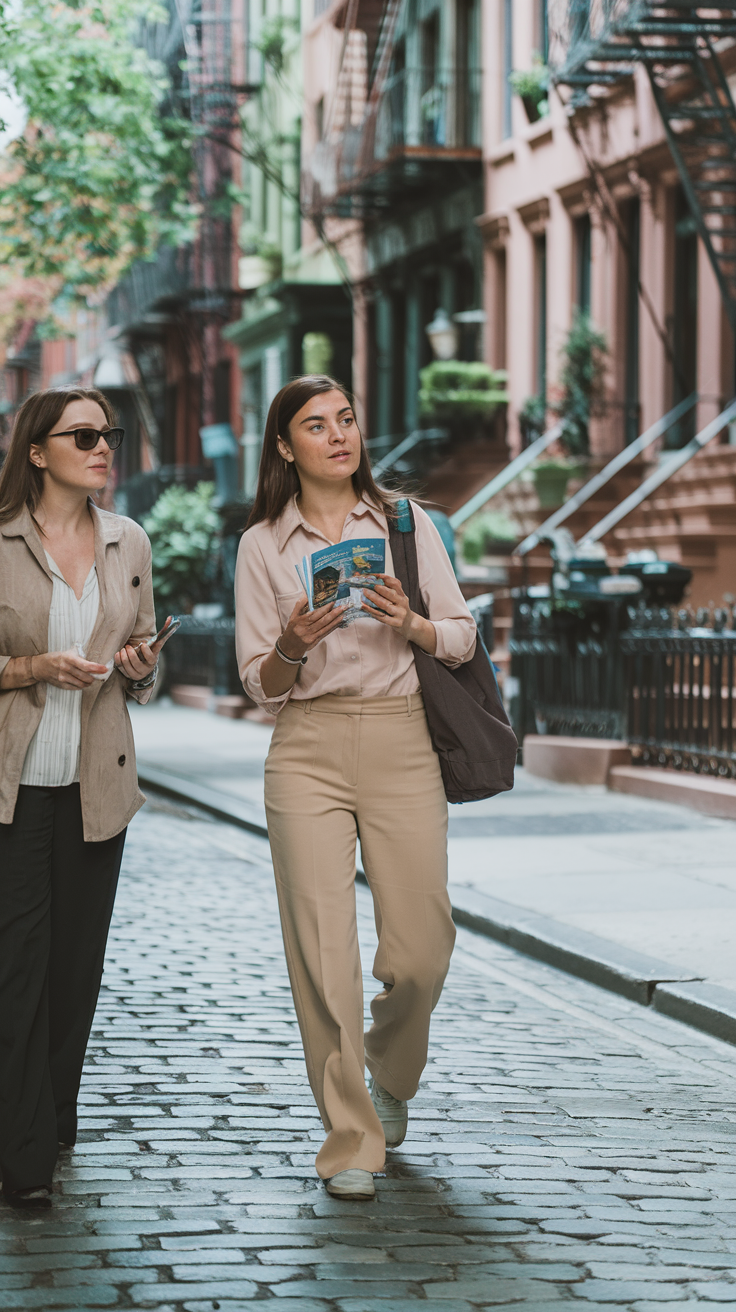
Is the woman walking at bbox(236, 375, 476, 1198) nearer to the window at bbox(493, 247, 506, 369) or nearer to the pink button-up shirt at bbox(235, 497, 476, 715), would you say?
the pink button-up shirt at bbox(235, 497, 476, 715)

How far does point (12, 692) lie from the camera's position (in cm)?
470

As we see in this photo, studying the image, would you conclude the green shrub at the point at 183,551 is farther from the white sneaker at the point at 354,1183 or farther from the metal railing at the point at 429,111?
the white sneaker at the point at 354,1183

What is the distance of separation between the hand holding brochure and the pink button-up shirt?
0.19 meters

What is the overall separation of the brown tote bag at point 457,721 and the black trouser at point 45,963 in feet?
2.74

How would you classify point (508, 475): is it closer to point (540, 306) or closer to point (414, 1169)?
point (540, 306)

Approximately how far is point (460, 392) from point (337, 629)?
20808 millimetres

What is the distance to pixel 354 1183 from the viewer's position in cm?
459

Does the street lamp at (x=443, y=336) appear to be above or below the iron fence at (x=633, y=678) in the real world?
above

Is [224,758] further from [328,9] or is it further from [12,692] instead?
[328,9]

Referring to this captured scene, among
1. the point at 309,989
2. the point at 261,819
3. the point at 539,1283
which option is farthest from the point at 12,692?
the point at 261,819

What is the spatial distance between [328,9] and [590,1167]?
29769 mm

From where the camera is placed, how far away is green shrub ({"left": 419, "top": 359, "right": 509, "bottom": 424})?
25.2 metres

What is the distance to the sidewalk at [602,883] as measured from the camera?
7.55m

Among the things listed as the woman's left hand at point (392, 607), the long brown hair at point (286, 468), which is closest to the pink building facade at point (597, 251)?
the long brown hair at point (286, 468)
